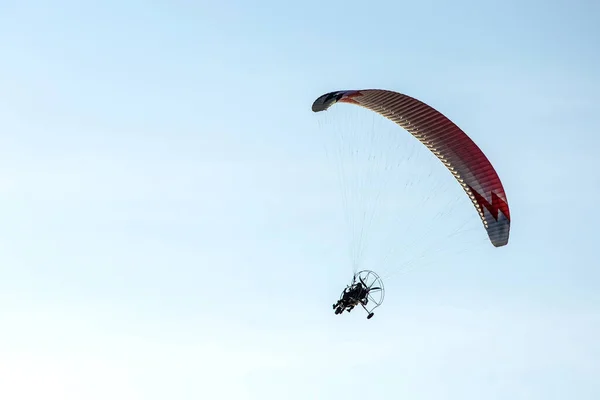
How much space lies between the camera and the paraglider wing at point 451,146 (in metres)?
64.9

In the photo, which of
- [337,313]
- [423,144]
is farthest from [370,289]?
[423,144]

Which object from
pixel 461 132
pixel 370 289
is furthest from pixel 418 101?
pixel 370 289

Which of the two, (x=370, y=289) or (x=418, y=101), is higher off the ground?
(x=418, y=101)

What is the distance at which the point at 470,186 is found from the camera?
65500 mm

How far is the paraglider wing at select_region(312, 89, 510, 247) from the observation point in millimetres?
64875

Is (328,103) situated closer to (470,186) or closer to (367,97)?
(367,97)

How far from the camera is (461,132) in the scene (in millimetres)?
65062

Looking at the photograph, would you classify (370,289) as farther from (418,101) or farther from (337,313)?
(418,101)

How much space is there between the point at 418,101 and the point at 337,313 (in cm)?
843

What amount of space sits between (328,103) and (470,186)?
242 inches

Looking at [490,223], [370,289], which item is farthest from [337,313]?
[490,223]

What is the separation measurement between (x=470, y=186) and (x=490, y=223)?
61.7 inches

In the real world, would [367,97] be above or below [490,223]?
above

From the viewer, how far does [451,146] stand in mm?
65438
